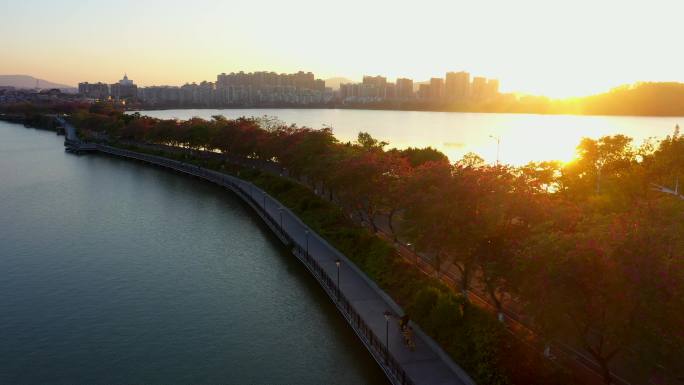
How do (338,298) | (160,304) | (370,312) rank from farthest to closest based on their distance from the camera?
(160,304), (338,298), (370,312)

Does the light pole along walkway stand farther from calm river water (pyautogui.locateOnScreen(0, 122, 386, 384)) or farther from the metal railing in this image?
calm river water (pyautogui.locateOnScreen(0, 122, 386, 384))

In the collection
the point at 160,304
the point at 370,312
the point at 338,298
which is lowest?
the point at 160,304

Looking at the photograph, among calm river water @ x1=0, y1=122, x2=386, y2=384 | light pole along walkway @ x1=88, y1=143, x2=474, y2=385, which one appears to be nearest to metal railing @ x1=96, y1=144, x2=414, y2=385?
light pole along walkway @ x1=88, y1=143, x2=474, y2=385

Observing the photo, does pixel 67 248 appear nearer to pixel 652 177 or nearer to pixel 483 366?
pixel 483 366

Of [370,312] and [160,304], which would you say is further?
[160,304]

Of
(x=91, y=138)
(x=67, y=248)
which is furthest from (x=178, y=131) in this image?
(x=67, y=248)

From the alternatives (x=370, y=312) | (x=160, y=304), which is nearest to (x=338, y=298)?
(x=370, y=312)

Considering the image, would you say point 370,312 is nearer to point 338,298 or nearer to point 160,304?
point 338,298
